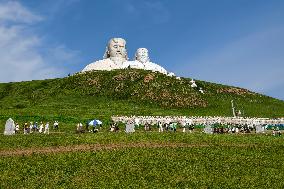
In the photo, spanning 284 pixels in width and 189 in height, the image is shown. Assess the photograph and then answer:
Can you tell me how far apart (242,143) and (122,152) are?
1323 centimetres

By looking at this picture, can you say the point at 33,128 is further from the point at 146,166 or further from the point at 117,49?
the point at 117,49

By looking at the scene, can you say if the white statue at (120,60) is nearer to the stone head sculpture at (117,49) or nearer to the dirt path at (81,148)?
the stone head sculpture at (117,49)

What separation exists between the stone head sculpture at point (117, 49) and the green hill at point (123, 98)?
1636 centimetres

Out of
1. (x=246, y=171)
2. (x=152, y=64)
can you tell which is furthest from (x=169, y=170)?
(x=152, y=64)

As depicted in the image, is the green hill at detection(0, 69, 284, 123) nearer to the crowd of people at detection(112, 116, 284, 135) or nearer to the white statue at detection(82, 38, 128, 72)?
the white statue at detection(82, 38, 128, 72)

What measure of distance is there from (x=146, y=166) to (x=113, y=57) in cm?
9544

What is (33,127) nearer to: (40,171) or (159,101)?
(40,171)

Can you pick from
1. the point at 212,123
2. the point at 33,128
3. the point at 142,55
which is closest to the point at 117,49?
the point at 142,55

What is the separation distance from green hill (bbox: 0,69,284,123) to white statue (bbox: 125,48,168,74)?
11060mm

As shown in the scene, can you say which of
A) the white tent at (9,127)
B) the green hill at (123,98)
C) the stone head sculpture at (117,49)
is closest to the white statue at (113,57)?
the stone head sculpture at (117,49)

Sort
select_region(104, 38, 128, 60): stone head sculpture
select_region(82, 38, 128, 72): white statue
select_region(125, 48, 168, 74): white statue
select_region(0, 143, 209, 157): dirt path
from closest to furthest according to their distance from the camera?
select_region(0, 143, 209, 157): dirt path
select_region(125, 48, 168, 74): white statue
select_region(82, 38, 128, 72): white statue
select_region(104, 38, 128, 60): stone head sculpture

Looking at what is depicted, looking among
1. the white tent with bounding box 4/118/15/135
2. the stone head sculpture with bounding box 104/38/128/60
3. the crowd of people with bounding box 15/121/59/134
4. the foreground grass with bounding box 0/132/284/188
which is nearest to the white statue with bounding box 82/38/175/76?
the stone head sculpture with bounding box 104/38/128/60

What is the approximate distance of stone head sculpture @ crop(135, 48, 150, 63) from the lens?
133 meters

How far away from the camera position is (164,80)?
106250mm
